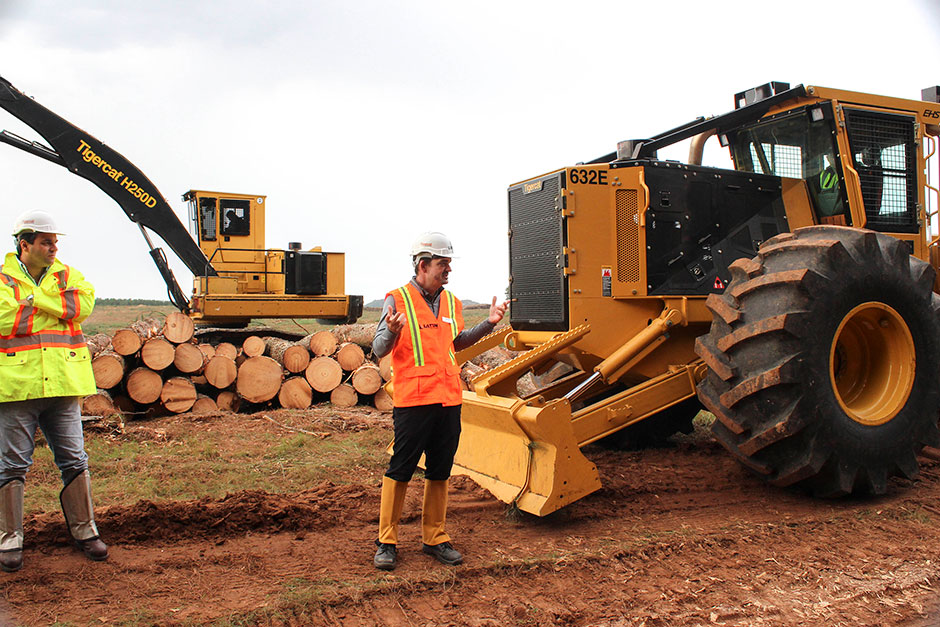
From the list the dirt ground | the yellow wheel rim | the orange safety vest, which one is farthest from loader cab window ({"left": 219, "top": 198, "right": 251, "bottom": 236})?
the yellow wheel rim

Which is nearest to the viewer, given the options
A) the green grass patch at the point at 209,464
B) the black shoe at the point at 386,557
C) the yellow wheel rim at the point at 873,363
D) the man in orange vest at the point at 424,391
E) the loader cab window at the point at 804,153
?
the black shoe at the point at 386,557

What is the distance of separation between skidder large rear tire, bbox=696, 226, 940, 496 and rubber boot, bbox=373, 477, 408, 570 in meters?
2.30

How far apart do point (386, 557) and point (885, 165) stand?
232 inches

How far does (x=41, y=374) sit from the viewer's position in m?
4.36

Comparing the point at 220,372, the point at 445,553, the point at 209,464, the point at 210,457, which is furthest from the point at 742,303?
the point at 220,372

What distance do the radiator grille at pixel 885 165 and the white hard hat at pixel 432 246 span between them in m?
4.31

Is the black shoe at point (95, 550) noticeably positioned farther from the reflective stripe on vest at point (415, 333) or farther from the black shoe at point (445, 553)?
the reflective stripe on vest at point (415, 333)

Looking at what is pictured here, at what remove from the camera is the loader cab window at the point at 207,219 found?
14008 millimetres

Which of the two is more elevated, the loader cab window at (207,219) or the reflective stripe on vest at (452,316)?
the loader cab window at (207,219)

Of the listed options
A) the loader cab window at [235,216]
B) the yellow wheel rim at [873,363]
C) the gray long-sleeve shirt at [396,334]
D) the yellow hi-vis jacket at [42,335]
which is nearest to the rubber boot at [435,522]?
the gray long-sleeve shirt at [396,334]

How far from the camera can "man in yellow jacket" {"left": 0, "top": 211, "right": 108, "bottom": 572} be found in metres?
4.30

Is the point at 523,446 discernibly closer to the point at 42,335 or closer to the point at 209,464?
the point at 42,335

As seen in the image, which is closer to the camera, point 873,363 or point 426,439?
point 426,439

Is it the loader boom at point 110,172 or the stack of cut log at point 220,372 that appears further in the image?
the loader boom at point 110,172
